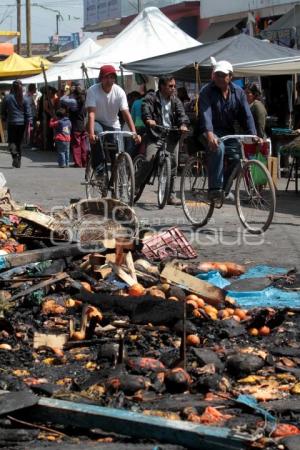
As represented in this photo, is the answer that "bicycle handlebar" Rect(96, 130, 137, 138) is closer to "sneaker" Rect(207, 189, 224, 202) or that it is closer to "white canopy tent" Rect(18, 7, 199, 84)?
"sneaker" Rect(207, 189, 224, 202)

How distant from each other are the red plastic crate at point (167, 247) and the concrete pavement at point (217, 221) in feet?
0.76

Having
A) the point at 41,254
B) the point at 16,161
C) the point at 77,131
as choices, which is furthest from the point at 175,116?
the point at 77,131

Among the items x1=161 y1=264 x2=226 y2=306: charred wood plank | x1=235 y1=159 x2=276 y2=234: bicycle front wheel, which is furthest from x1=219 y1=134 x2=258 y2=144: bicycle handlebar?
x1=161 y1=264 x2=226 y2=306: charred wood plank

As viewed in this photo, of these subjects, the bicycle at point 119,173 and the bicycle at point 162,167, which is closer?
the bicycle at point 119,173

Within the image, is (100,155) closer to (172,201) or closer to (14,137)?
(172,201)

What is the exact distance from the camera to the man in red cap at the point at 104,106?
12219mm

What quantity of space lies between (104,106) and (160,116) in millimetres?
913

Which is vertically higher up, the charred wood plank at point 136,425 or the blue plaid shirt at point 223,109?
the blue plaid shirt at point 223,109

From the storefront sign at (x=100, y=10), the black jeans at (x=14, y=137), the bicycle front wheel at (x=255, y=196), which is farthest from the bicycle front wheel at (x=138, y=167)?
the storefront sign at (x=100, y=10)

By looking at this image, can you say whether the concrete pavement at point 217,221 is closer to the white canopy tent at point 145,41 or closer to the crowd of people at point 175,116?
the crowd of people at point 175,116

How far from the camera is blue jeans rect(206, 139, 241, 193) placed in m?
10.6

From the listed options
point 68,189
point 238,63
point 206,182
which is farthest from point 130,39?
point 206,182

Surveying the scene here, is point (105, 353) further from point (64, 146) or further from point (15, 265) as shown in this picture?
point (64, 146)

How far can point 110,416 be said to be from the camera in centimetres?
435
